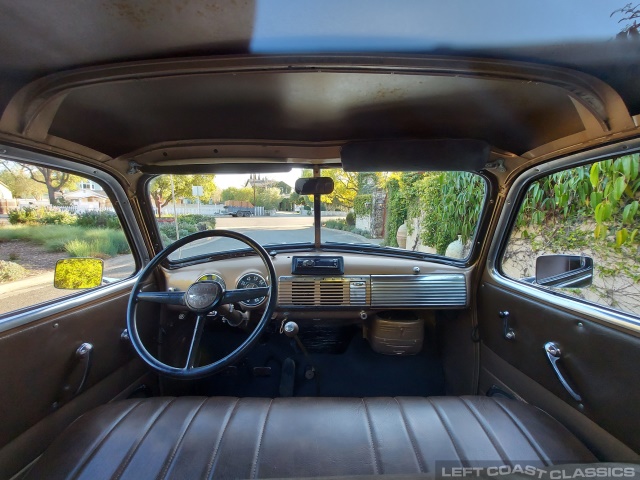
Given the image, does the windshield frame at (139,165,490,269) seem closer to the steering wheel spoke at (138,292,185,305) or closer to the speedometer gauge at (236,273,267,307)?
the speedometer gauge at (236,273,267,307)

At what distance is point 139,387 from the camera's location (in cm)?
209

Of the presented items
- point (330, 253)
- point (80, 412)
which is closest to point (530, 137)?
point (330, 253)

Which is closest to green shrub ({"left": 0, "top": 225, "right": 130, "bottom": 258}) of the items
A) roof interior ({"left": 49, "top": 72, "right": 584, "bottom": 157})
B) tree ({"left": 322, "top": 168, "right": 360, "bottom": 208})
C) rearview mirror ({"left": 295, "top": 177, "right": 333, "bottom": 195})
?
roof interior ({"left": 49, "top": 72, "right": 584, "bottom": 157})

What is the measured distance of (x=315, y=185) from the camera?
2258mm

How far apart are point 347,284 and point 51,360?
163cm

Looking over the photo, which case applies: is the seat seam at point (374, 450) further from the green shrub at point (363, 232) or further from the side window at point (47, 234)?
the side window at point (47, 234)

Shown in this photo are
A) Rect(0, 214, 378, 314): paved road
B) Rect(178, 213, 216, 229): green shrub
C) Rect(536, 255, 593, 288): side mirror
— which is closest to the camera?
Rect(536, 255, 593, 288): side mirror

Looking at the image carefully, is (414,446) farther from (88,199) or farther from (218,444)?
(88,199)

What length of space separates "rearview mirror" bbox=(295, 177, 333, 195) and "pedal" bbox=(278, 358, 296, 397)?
4.37ft

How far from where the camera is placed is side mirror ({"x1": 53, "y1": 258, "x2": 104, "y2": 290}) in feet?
5.22

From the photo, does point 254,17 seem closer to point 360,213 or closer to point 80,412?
point 360,213

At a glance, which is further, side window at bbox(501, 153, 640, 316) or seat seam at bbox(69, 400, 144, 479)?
side window at bbox(501, 153, 640, 316)

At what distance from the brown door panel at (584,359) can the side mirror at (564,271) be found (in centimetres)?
12

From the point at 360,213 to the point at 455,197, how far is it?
0.73m
